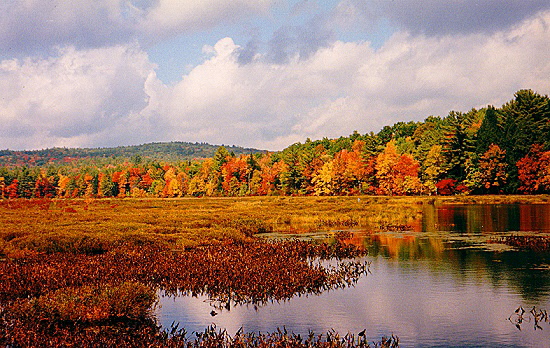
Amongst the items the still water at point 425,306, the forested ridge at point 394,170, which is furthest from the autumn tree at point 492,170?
the still water at point 425,306

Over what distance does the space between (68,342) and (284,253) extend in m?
13.3

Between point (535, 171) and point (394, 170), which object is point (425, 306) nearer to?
point (535, 171)

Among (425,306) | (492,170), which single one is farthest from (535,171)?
(425,306)

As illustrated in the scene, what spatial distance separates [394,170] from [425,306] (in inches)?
3274

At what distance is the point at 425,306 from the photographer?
15.8 meters

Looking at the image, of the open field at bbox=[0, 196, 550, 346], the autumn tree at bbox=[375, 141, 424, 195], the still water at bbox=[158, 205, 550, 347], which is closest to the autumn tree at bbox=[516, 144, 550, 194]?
the autumn tree at bbox=[375, 141, 424, 195]

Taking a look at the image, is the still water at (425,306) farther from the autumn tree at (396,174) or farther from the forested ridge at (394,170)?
the autumn tree at (396,174)

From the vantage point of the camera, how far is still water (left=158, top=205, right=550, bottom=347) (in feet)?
43.5

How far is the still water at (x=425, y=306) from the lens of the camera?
523 inches

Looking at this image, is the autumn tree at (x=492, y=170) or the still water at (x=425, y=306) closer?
the still water at (x=425, y=306)

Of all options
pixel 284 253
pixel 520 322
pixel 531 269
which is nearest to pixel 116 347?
pixel 520 322

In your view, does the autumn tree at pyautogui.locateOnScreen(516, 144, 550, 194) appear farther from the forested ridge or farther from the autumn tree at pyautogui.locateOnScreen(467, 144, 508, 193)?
the autumn tree at pyautogui.locateOnScreen(467, 144, 508, 193)

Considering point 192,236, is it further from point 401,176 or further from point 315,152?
point 315,152

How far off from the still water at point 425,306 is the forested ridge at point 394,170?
61733mm
